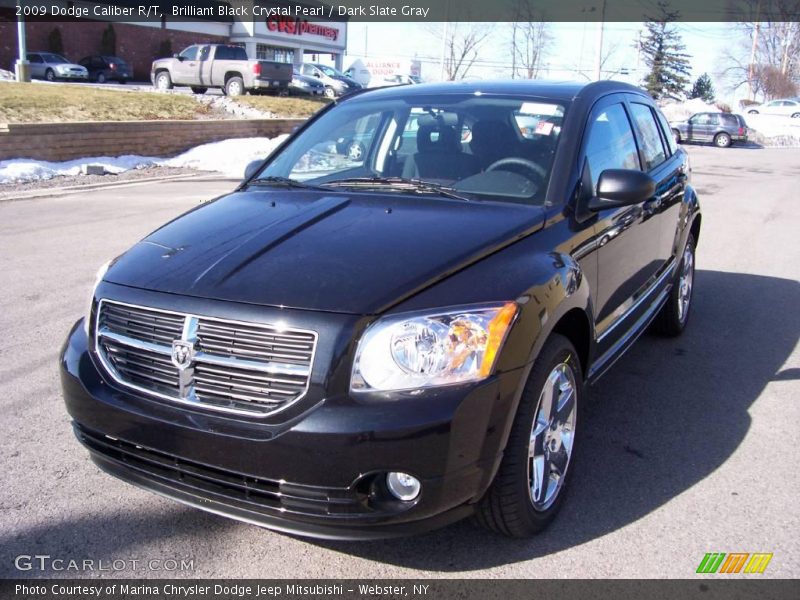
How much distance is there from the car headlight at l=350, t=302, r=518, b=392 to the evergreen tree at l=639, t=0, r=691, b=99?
2418 inches

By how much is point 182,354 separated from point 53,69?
126 ft

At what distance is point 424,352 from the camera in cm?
258

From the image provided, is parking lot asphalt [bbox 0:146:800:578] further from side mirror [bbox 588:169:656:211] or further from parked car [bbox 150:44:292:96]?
parked car [bbox 150:44:292:96]

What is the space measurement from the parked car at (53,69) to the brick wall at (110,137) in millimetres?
21027

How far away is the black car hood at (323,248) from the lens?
2721 mm

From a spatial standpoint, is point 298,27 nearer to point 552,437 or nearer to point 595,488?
point 595,488

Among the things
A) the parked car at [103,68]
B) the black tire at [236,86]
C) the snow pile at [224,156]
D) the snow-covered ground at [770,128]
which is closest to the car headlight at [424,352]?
the snow pile at [224,156]

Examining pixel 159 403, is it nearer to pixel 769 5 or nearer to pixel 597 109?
pixel 597 109

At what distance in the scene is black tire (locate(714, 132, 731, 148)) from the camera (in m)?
34.5

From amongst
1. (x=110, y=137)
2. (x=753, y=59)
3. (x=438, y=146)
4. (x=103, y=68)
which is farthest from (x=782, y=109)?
(x=438, y=146)

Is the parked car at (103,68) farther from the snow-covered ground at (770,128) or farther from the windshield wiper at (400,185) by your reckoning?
the windshield wiper at (400,185)

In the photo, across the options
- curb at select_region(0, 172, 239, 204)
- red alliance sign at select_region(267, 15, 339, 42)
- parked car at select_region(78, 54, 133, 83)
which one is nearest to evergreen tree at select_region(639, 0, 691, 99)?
red alliance sign at select_region(267, 15, 339, 42)

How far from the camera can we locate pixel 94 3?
43562 mm

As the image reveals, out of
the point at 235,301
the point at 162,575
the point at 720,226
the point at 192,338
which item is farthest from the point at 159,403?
the point at 720,226
